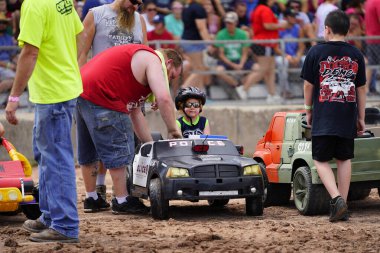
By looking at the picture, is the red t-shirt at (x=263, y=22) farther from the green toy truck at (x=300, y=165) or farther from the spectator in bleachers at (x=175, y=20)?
the green toy truck at (x=300, y=165)

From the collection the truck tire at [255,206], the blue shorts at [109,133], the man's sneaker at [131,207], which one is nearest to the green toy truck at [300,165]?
the truck tire at [255,206]

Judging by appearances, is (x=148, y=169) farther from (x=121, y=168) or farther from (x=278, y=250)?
(x=278, y=250)

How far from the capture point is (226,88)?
1678cm

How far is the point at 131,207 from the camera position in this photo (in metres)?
10.9

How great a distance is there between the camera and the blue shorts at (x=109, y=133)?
417 inches

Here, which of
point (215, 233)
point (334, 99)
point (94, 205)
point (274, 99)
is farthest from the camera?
point (274, 99)

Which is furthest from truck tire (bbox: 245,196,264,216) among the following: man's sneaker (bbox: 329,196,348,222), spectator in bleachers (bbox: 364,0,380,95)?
spectator in bleachers (bbox: 364,0,380,95)

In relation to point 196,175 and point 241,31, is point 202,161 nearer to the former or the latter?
point 196,175

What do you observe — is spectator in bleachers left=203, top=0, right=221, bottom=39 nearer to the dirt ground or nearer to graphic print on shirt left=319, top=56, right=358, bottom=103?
the dirt ground

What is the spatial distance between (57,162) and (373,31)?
9821mm

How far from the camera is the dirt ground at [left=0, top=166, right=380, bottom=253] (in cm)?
848

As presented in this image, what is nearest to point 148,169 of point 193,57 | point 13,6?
point 193,57

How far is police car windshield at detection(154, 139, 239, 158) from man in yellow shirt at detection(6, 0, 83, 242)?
7.23ft

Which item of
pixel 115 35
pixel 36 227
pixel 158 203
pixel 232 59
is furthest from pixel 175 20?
pixel 36 227
